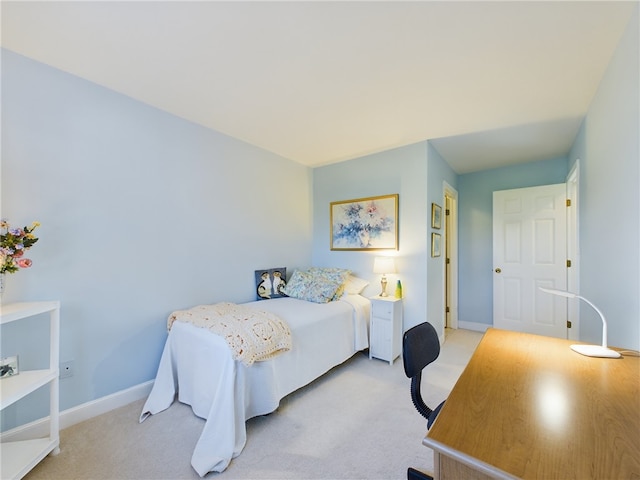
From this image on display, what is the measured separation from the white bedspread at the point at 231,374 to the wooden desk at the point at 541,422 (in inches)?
48.9

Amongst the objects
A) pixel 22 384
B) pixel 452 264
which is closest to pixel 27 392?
pixel 22 384

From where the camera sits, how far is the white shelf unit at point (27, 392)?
1.28 metres

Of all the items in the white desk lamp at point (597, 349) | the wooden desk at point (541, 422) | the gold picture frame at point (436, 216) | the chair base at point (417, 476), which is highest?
the gold picture frame at point (436, 216)

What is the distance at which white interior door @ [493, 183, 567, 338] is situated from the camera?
10.3 feet

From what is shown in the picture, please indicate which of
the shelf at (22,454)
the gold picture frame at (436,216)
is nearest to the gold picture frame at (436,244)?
the gold picture frame at (436,216)

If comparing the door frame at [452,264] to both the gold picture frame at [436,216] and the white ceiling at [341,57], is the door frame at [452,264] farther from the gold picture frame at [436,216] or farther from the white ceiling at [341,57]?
the white ceiling at [341,57]

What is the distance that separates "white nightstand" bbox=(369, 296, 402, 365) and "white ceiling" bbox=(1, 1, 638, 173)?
179 cm

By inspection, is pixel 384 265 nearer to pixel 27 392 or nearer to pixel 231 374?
pixel 231 374

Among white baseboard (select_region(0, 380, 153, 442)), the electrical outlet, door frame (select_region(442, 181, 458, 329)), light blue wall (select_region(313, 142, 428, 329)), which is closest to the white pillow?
light blue wall (select_region(313, 142, 428, 329))

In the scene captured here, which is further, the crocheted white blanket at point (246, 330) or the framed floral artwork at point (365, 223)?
the framed floral artwork at point (365, 223)

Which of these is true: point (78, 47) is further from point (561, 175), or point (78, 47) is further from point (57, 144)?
point (561, 175)

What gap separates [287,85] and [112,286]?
1.96 meters

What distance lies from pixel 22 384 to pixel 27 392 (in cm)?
8

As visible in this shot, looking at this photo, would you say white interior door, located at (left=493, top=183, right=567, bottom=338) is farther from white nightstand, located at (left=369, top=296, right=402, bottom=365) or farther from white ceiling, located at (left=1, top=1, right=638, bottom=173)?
white nightstand, located at (left=369, top=296, right=402, bottom=365)
